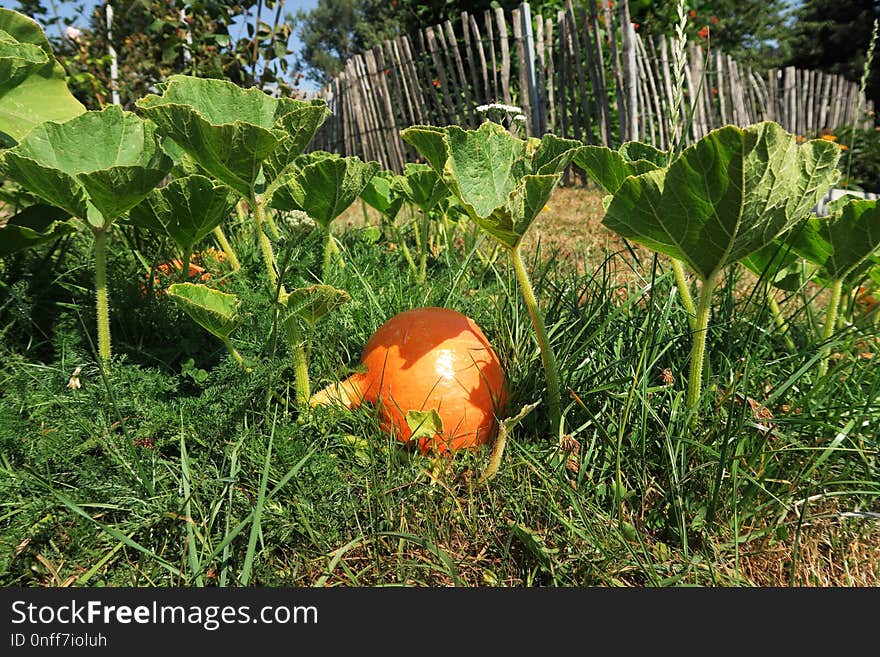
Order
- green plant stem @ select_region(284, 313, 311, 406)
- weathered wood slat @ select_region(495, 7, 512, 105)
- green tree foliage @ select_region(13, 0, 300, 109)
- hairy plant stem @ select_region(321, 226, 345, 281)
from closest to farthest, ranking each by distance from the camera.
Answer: green plant stem @ select_region(284, 313, 311, 406)
hairy plant stem @ select_region(321, 226, 345, 281)
green tree foliage @ select_region(13, 0, 300, 109)
weathered wood slat @ select_region(495, 7, 512, 105)

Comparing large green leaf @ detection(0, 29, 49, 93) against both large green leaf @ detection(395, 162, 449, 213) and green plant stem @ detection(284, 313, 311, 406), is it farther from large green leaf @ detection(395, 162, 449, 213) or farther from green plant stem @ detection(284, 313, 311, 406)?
large green leaf @ detection(395, 162, 449, 213)

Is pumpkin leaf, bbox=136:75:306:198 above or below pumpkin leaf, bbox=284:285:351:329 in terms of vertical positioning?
above

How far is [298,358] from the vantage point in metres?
1.42

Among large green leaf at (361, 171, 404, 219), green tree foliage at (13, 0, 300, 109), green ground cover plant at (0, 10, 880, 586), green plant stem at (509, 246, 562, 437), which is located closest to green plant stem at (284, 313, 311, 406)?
green ground cover plant at (0, 10, 880, 586)

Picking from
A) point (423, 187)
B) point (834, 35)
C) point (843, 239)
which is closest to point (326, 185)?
point (423, 187)

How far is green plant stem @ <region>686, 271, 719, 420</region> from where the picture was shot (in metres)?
1.25

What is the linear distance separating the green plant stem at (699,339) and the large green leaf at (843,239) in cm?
31

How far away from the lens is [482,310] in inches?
79.8

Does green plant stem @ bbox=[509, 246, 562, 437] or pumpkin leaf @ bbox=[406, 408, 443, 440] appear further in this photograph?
pumpkin leaf @ bbox=[406, 408, 443, 440]

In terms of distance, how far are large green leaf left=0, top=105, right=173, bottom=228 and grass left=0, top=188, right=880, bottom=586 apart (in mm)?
367

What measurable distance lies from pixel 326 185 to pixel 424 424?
0.68m

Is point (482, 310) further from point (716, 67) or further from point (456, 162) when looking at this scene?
point (716, 67)

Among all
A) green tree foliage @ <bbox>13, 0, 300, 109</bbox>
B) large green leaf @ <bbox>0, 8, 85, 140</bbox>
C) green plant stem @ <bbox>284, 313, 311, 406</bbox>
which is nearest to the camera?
green plant stem @ <bbox>284, 313, 311, 406</bbox>

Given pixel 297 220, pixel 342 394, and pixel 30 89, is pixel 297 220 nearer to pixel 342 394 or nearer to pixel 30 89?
pixel 30 89
